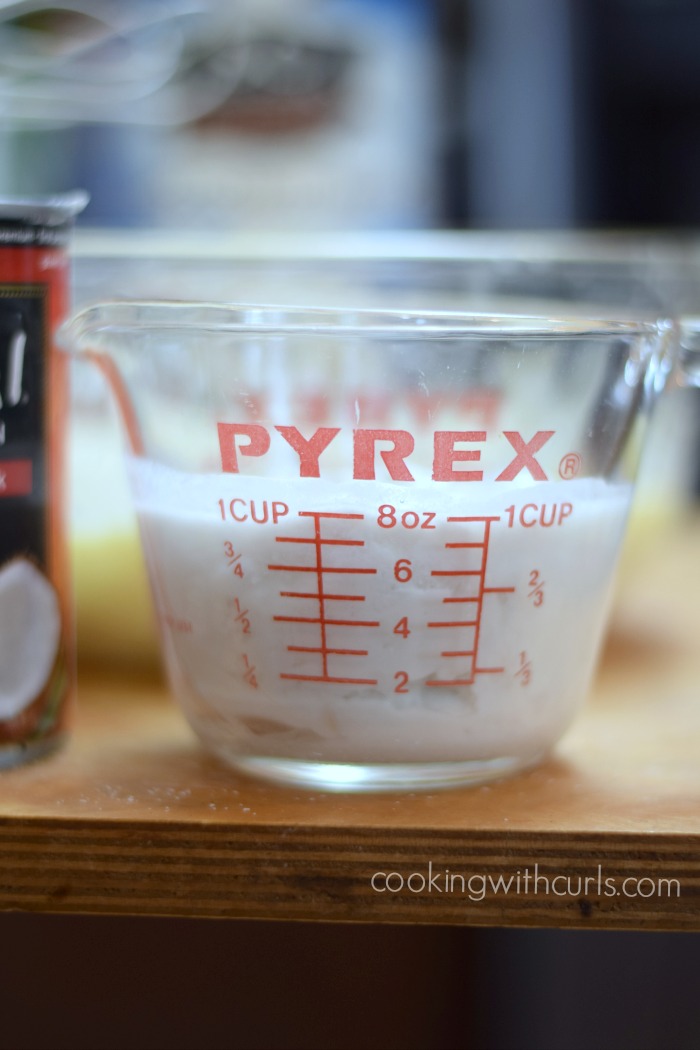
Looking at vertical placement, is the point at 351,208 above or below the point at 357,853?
above

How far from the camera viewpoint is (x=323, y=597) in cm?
47

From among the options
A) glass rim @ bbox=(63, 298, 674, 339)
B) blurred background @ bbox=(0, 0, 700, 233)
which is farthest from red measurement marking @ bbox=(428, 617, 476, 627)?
blurred background @ bbox=(0, 0, 700, 233)

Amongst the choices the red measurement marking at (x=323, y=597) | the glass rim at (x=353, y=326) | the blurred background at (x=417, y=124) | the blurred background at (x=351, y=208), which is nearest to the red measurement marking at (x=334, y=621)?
the red measurement marking at (x=323, y=597)

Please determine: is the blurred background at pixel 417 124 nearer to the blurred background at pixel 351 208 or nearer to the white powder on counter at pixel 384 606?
the blurred background at pixel 351 208

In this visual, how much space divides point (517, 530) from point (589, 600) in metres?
0.06

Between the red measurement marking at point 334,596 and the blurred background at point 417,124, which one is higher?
the blurred background at point 417,124

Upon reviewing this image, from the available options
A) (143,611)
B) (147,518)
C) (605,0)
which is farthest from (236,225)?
(147,518)

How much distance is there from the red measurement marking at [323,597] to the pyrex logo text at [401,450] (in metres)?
0.02

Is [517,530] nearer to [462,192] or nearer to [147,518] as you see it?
[147,518]

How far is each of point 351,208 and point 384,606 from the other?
4.29 feet
